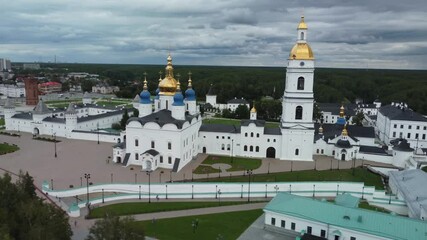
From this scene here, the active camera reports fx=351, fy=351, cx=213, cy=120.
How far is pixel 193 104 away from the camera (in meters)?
40.8

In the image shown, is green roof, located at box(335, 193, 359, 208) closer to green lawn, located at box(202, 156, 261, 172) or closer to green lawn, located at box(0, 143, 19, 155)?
green lawn, located at box(202, 156, 261, 172)

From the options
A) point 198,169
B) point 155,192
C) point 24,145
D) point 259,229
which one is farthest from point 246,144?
point 24,145

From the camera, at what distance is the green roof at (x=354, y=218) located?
59.5 feet

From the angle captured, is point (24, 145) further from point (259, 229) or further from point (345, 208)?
point (345, 208)

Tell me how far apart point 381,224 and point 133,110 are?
161ft

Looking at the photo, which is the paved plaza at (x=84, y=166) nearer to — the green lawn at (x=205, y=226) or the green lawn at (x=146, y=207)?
the green lawn at (x=146, y=207)

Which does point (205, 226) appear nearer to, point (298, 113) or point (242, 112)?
point (298, 113)

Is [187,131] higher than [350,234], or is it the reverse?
[187,131]

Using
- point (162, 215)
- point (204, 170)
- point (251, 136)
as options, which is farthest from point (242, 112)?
point (162, 215)

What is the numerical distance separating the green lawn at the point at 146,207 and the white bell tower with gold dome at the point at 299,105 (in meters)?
13.0

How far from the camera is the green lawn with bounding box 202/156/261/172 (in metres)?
33.7

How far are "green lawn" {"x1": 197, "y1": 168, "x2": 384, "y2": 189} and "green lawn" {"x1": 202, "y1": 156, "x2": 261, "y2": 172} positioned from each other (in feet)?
8.77

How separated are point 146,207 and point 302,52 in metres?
22.0

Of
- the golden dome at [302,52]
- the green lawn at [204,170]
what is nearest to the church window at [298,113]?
the golden dome at [302,52]
